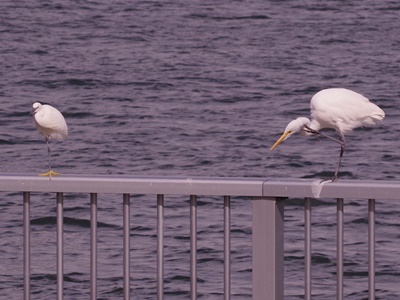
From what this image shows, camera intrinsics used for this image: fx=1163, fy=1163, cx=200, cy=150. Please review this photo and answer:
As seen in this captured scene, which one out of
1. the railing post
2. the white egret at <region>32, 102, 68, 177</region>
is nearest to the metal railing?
the railing post

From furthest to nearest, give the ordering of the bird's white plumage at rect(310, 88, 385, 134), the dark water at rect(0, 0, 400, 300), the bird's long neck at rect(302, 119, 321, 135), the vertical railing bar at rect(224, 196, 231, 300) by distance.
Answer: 1. the dark water at rect(0, 0, 400, 300)
2. the bird's long neck at rect(302, 119, 321, 135)
3. the bird's white plumage at rect(310, 88, 385, 134)
4. the vertical railing bar at rect(224, 196, 231, 300)

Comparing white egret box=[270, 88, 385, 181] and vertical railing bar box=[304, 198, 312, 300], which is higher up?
white egret box=[270, 88, 385, 181]

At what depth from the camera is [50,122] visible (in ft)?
23.7

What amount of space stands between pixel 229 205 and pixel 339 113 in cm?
133

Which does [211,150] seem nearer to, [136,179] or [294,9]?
[294,9]

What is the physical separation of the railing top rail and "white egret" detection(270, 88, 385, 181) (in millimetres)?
1071

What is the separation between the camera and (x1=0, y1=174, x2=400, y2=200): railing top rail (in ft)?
13.6

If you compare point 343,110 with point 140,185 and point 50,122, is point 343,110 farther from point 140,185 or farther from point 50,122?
point 50,122

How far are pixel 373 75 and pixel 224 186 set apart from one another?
2053 cm

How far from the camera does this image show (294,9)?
3164 cm

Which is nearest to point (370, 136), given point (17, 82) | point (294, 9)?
point (17, 82)

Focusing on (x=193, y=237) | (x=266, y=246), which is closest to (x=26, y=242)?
(x=193, y=237)

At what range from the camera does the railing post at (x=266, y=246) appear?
171 inches

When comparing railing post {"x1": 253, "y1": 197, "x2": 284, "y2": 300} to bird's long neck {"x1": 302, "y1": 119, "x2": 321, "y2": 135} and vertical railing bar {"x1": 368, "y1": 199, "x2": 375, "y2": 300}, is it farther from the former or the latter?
bird's long neck {"x1": 302, "y1": 119, "x2": 321, "y2": 135}
